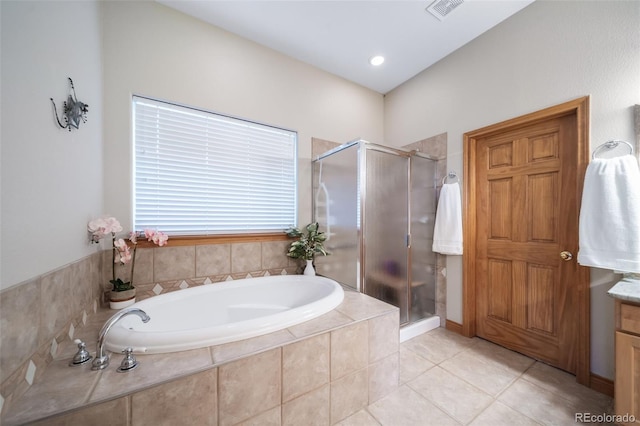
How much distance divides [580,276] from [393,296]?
128cm

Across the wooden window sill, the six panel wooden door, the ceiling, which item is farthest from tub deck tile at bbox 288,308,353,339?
the ceiling

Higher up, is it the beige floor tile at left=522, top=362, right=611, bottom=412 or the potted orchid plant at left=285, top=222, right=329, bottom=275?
the potted orchid plant at left=285, top=222, right=329, bottom=275

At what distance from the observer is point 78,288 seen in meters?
1.17

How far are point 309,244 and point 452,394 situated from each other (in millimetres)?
1488

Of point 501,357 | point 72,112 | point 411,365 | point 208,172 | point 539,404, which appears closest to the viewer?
point 72,112

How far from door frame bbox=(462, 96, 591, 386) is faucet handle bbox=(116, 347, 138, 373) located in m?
2.50

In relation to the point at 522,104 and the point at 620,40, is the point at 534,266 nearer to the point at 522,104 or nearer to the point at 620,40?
the point at 522,104

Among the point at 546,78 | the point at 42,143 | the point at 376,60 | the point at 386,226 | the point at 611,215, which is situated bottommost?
the point at 386,226

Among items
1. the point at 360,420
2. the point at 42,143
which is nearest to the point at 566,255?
the point at 360,420

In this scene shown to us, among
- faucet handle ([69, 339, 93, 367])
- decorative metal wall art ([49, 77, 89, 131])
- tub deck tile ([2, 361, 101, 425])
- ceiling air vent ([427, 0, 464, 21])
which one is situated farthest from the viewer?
ceiling air vent ([427, 0, 464, 21])

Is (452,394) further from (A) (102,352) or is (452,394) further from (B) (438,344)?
(A) (102,352)

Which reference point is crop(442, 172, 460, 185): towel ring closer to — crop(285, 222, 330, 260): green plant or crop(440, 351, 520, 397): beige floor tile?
crop(285, 222, 330, 260): green plant

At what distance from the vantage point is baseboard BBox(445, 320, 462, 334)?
2170 mm

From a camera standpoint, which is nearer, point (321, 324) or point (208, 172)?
point (321, 324)
